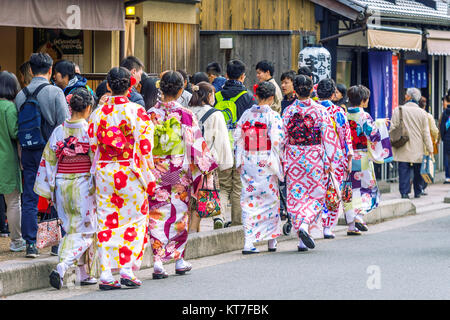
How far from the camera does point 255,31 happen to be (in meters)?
15.9

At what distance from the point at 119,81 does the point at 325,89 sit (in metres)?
3.72

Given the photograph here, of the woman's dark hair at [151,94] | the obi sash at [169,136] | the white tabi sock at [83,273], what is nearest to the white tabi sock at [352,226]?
the woman's dark hair at [151,94]

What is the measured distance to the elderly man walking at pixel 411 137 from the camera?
16.5 metres

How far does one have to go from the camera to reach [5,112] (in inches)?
372

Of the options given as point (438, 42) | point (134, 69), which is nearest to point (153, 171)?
point (134, 69)

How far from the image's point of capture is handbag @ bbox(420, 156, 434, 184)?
1655 centimetres

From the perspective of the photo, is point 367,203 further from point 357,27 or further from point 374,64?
point 374,64

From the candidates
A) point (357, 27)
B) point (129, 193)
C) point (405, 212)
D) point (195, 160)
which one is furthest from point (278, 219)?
point (357, 27)

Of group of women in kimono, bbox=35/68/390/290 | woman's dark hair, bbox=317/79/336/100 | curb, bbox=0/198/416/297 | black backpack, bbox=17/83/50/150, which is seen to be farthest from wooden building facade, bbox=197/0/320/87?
black backpack, bbox=17/83/50/150

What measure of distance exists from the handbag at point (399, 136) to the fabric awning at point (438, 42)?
3.13 metres

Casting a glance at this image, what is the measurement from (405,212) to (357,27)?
429 cm

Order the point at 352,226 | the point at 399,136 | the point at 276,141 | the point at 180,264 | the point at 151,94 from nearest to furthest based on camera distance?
the point at 180,264, the point at 151,94, the point at 276,141, the point at 352,226, the point at 399,136

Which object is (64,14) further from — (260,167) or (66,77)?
(260,167)

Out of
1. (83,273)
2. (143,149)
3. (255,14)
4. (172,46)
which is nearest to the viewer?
(143,149)
